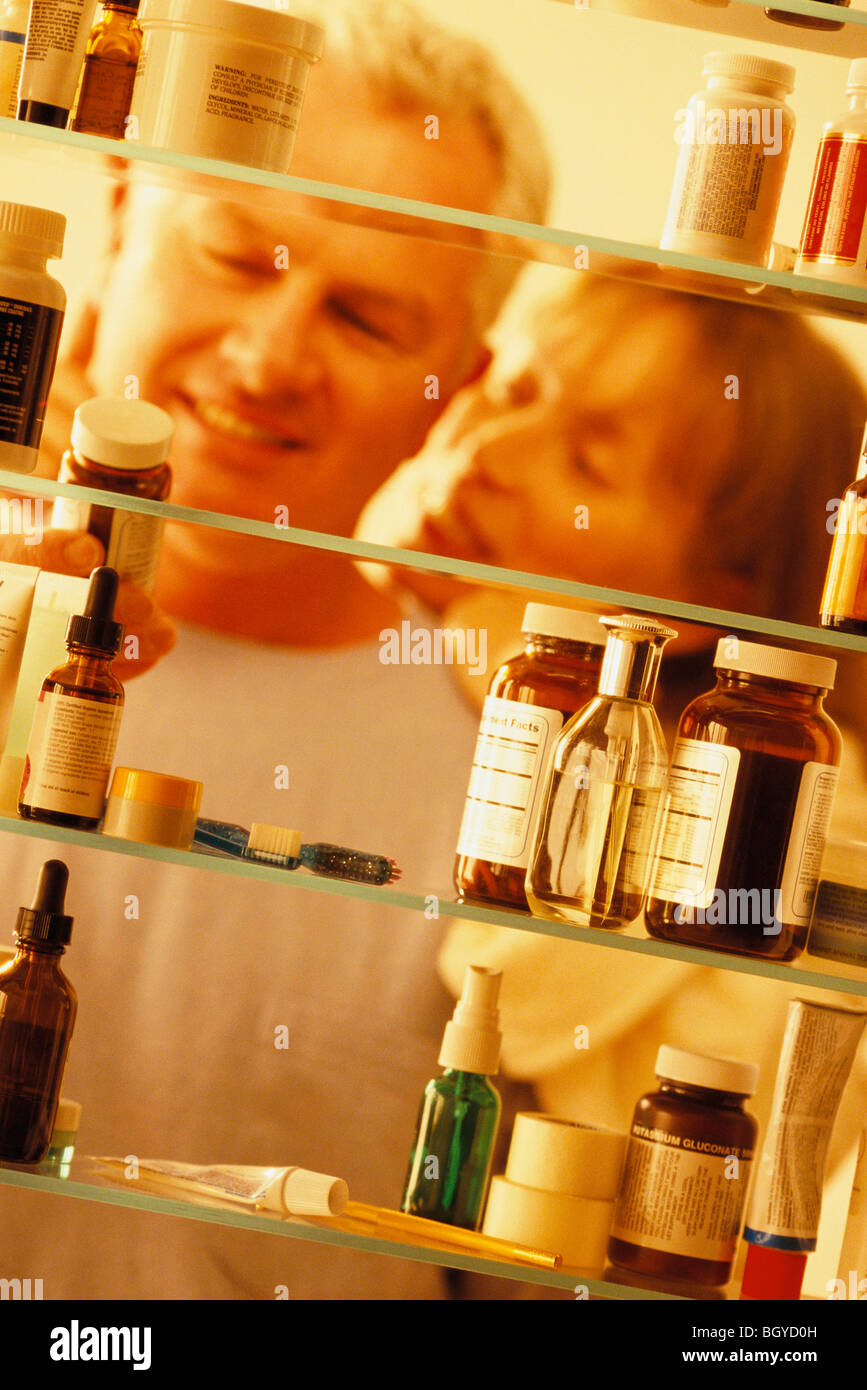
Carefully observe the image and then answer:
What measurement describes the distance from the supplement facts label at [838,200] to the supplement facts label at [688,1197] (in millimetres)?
534

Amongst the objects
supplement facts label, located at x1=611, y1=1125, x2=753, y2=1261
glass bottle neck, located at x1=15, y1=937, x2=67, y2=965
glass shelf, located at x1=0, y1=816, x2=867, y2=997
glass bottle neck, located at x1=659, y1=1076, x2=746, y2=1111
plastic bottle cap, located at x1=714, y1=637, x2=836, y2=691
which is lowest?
supplement facts label, located at x1=611, y1=1125, x2=753, y2=1261

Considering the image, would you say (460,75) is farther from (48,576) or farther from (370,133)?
Answer: (48,576)

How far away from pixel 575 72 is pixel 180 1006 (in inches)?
27.5

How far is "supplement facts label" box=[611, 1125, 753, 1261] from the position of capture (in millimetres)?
795

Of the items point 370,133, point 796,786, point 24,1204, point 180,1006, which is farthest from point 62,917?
point 370,133

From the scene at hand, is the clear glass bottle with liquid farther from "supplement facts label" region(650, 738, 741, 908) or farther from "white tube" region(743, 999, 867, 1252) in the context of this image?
"white tube" region(743, 999, 867, 1252)

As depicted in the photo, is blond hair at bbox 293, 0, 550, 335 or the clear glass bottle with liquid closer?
the clear glass bottle with liquid

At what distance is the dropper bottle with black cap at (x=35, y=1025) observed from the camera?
2.61 ft

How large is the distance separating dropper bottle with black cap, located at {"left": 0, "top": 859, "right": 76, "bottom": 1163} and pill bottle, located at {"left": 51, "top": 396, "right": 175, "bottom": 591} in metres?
0.22

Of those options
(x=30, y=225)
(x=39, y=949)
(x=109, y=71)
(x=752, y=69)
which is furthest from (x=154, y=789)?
(x=752, y=69)

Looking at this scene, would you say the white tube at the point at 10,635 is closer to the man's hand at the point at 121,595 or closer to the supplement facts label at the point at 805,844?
the man's hand at the point at 121,595

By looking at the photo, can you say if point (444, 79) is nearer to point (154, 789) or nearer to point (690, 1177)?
point (154, 789)

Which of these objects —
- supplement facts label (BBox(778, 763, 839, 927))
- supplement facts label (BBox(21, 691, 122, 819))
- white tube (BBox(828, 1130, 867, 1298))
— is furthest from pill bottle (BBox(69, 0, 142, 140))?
white tube (BBox(828, 1130, 867, 1298))

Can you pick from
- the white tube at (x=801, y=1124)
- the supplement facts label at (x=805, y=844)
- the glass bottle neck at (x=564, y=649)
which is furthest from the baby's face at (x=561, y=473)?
the white tube at (x=801, y=1124)
